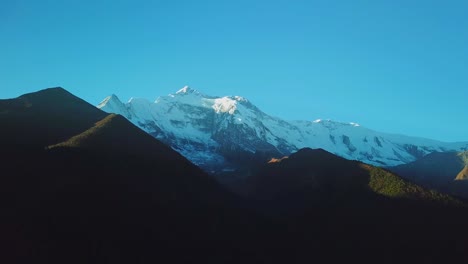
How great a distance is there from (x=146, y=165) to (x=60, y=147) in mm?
13802

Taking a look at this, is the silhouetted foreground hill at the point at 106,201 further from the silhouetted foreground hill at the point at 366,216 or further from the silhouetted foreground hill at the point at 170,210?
the silhouetted foreground hill at the point at 366,216

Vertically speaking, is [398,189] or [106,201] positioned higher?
[398,189]

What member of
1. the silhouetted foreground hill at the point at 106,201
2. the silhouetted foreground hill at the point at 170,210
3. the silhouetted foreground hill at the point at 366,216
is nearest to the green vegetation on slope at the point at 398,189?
the silhouetted foreground hill at the point at 366,216

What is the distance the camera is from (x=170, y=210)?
73.4 meters

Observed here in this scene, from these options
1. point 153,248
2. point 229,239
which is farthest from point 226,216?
point 153,248

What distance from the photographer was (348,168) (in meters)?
99.1

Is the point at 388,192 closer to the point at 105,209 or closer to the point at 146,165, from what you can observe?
the point at 146,165

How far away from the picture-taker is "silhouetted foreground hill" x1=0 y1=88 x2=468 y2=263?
196ft

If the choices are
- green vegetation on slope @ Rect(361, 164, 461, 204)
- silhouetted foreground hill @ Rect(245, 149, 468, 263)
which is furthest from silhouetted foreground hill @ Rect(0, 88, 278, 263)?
green vegetation on slope @ Rect(361, 164, 461, 204)

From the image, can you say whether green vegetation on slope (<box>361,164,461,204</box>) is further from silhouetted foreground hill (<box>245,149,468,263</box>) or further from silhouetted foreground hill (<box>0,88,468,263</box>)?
silhouetted foreground hill (<box>0,88,468,263</box>)

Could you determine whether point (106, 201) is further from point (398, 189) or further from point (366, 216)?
point (398, 189)

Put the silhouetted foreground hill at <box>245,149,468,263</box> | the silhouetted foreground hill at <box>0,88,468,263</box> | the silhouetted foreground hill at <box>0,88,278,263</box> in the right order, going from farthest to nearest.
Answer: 1. the silhouetted foreground hill at <box>245,149,468,263</box>
2. the silhouetted foreground hill at <box>0,88,468,263</box>
3. the silhouetted foreground hill at <box>0,88,278,263</box>

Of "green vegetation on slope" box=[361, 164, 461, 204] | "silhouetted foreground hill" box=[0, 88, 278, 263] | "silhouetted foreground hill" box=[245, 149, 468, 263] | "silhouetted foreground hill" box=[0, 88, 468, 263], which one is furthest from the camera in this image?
"green vegetation on slope" box=[361, 164, 461, 204]

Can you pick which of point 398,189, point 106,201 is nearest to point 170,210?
point 106,201
